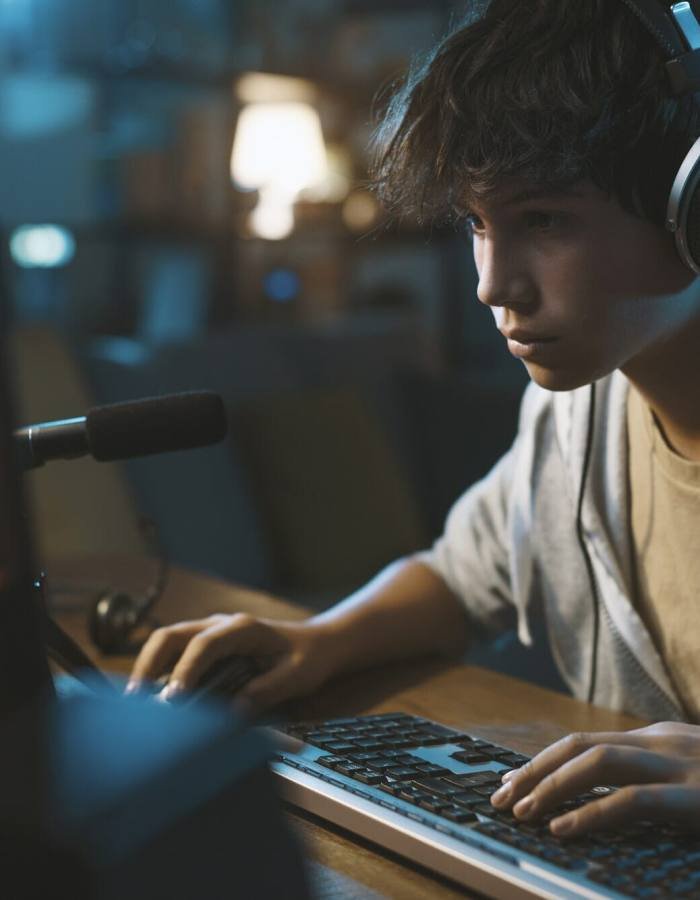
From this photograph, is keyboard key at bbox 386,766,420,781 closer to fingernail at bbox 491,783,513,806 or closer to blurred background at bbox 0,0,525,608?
fingernail at bbox 491,783,513,806

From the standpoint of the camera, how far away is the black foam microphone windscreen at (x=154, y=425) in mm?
864

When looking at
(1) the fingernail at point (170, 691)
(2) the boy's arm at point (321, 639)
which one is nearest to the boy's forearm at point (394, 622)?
(2) the boy's arm at point (321, 639)

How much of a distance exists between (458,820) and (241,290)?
3463 millimetres

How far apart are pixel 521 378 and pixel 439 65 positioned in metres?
2.71

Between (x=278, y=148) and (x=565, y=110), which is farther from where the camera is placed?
(x=278, y=148)

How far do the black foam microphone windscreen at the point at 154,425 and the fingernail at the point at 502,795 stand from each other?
1.13 feet

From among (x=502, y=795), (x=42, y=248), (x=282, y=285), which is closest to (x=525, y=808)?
(x=502, y=795)

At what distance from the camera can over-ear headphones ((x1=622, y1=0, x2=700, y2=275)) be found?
33.5 inches

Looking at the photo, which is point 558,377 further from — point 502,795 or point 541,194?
point 502,795

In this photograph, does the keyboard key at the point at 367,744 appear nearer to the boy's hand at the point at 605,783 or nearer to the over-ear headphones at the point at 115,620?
the boy's hand at the point at 605,783

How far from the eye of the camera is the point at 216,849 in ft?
1.40

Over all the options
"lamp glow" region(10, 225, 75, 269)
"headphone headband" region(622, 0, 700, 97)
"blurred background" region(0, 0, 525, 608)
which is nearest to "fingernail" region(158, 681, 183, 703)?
"headphone headband" region(622, 0, 700, 97)

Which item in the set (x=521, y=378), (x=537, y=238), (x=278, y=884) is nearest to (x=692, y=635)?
(x=537, y=238)

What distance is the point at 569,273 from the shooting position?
89cm
